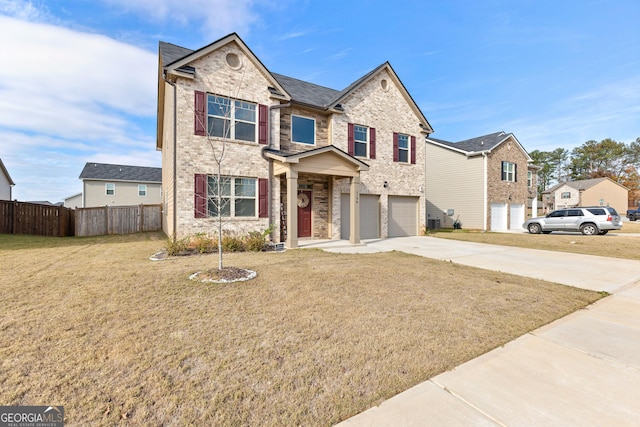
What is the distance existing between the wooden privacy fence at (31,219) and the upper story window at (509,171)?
1110 inches

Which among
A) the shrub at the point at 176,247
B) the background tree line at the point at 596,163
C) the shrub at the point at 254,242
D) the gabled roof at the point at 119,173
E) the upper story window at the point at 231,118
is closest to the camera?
the shrub at the point at 176,247

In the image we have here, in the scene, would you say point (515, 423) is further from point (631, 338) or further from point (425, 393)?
point (631, 338)

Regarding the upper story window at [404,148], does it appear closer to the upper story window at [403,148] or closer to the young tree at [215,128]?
the upper story window at [403,148]

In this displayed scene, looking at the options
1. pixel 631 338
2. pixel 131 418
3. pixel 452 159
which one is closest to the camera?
pixel 131 418

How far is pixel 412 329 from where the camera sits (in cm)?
341

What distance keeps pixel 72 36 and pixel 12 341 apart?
11.5m

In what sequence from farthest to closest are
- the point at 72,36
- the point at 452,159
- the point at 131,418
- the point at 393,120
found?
1. the point at 452,159
2. the point at 393,120
3. the point at 72,36
4. the point at 131,418

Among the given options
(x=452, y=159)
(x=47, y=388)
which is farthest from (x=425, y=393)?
(x=452, y=159)

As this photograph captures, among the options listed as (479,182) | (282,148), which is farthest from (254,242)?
(479,182)

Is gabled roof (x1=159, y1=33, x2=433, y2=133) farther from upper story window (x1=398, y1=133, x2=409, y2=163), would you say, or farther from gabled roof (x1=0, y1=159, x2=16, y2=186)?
gabled roof (x1=0, y1=159, x2=16, y2=186)

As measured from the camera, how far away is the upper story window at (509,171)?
20.7 metres

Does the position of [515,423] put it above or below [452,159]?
below

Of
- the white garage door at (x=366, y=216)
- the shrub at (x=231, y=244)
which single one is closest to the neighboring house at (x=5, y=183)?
the shrub at (x=231, y=244)

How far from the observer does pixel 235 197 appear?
10.4m
